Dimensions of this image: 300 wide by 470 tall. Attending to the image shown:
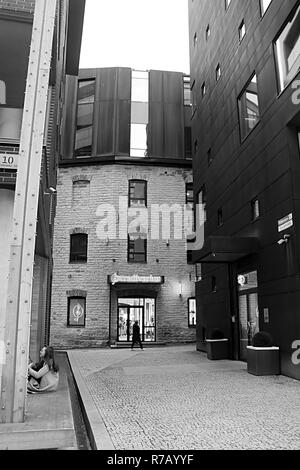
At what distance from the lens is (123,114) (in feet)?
89.0

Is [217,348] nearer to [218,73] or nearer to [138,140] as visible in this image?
[218,73]

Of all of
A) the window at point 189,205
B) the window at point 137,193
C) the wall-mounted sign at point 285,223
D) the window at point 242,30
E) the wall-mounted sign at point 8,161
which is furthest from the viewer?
→ the window at point 189,205

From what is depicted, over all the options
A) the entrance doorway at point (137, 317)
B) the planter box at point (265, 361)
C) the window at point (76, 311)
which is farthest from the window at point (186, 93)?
the planter box at point (265, 361)

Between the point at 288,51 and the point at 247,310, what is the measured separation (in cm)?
804

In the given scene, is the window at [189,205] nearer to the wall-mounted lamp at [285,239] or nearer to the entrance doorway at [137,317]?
the entrance doorway at [137,317]

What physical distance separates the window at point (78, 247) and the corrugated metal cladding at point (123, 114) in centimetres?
507

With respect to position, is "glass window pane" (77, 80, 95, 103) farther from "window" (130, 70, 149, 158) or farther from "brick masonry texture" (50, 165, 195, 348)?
"brick masonry texture" (50, 165, 195, 348)

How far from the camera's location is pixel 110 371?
1302 cm

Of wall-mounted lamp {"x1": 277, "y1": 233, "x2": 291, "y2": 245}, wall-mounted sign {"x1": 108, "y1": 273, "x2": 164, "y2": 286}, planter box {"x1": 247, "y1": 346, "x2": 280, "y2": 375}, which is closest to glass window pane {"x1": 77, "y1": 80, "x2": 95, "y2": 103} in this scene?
wall-mounted sign {"x1": 108, "y1": 273, "x2": 164, "y2": 286}

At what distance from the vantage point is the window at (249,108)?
13945mm

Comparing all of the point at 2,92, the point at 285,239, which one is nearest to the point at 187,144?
the point at 285,239

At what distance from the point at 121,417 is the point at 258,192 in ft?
28.7

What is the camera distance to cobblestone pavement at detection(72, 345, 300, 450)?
5.24 m
